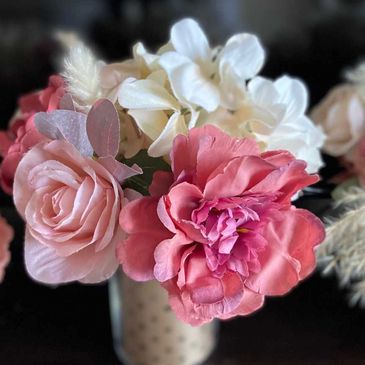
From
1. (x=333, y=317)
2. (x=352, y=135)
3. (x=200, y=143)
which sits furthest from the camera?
(x=333, y=317)

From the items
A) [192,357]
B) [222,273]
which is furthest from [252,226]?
[192,357]

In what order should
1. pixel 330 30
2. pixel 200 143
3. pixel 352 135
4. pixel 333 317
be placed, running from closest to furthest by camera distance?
pixel 200 143 < pixel 352 135 < pixel 333 317 < pixel 330 30

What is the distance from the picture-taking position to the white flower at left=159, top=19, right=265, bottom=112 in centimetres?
55

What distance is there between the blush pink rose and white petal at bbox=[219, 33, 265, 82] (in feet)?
0.48

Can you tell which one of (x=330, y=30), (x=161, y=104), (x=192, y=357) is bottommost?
(x=192, y=357)

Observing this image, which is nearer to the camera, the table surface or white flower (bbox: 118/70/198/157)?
white flower (bbox: 118/70/198/157)

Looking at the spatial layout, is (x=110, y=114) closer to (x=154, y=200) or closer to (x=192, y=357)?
(x=154, y=200)

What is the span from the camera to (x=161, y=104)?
53cm

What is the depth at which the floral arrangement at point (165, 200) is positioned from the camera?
478 mm

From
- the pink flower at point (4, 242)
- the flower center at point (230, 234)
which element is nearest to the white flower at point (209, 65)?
the flower center at point (230, 234)

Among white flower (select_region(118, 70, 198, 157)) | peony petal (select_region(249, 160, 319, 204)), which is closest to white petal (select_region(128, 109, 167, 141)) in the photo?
white flower (select_region(118, 70, 198, 157))

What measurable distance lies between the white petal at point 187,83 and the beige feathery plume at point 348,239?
0.15 meters

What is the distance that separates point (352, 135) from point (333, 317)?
0.24 metres

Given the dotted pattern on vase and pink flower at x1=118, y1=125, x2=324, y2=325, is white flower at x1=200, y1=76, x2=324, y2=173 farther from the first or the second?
the dotted pattern on vase
